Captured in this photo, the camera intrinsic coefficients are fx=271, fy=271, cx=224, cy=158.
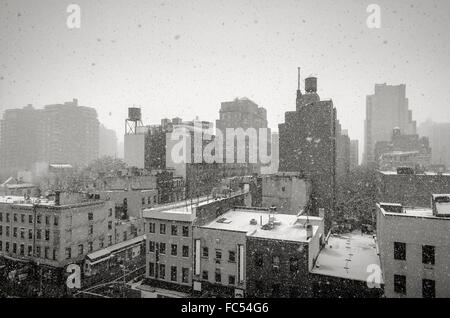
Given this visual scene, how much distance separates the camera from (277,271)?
810 inches

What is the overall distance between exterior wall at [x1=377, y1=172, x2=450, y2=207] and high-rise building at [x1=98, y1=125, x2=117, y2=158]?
149m

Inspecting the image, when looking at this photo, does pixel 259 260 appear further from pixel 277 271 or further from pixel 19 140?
pixel 19 140

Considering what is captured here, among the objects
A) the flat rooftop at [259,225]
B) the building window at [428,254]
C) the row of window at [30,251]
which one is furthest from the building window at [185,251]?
the building window at [428,254]

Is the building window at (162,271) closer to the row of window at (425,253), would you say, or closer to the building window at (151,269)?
the building window at (151,269)

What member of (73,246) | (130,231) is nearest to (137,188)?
(130,231)

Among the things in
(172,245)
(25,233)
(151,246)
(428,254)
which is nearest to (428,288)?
(428,254)

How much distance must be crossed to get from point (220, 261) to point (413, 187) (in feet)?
88.6

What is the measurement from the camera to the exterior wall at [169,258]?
24.1m

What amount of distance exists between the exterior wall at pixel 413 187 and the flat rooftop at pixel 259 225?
16.4 m

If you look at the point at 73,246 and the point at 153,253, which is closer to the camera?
the point at 153,253
